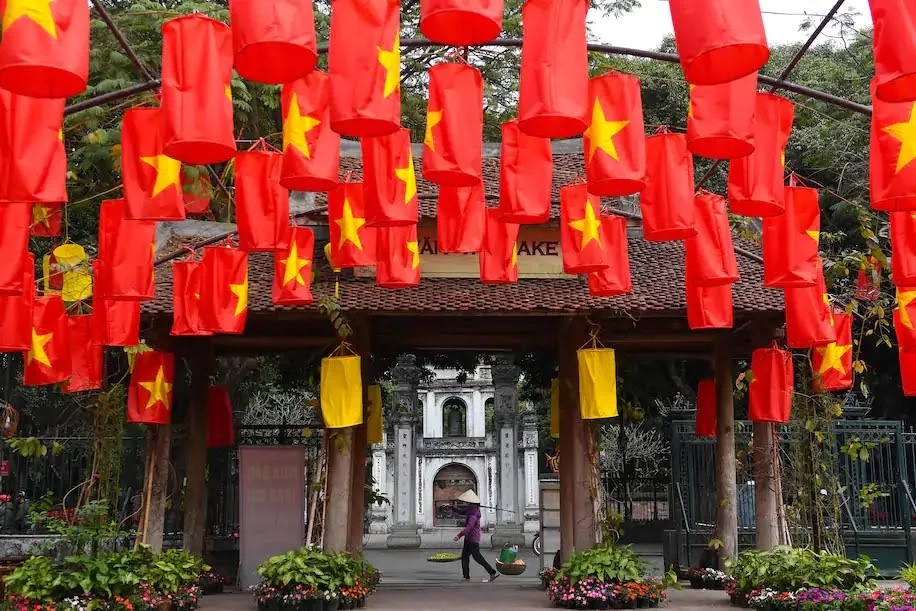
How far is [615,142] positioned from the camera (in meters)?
6.97

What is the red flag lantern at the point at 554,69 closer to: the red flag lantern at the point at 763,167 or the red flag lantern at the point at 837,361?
the red flag lantern at the point at 763,167

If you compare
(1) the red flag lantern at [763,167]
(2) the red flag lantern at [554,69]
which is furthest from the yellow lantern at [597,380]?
(2) the red flag lantern at [554,69]

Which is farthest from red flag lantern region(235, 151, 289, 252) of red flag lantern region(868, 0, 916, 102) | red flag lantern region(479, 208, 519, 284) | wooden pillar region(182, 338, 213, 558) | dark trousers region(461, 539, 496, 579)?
dark trousers region(461, 539, 496, 579)

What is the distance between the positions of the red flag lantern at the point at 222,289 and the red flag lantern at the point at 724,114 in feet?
16.1

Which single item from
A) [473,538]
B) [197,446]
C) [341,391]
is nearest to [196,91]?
[341,391]

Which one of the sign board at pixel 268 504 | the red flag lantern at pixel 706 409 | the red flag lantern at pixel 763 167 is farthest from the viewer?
the red flag lantern at pixel 706 409

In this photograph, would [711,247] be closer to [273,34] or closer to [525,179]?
[525,179]

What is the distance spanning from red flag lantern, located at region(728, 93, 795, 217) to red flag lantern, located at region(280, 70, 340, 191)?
296 centimetres

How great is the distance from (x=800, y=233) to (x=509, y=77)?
11462 millimetres

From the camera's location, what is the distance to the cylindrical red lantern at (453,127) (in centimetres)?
671

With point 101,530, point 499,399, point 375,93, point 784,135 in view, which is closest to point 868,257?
point 784,135

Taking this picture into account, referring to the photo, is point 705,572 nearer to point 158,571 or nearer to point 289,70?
point 158,571

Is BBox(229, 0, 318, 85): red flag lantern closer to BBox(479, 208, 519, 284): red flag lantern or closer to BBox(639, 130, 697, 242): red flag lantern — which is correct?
BBox(639, 130, 697, 242): red flag lantern

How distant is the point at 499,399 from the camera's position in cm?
3092
